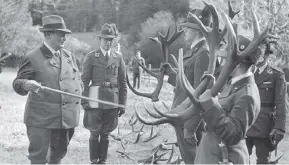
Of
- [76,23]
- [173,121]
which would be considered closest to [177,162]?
[173,121]

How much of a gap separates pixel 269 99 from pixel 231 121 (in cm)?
209

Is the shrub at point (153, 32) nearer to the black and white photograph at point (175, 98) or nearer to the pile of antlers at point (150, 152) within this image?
the black and white photograph at point (175, 98)

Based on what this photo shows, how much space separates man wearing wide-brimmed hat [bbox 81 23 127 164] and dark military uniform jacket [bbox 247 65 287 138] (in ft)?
8.61

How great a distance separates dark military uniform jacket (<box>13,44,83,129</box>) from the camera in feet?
17.5

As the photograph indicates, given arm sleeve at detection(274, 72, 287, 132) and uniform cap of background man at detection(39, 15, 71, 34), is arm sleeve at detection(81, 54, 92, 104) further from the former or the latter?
arm sleeve at detection(274, 72, 287, 132)


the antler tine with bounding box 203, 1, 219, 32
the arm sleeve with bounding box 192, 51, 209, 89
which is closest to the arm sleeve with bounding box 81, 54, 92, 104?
the arm sleeve with bounding box 192, 51, 209, 89

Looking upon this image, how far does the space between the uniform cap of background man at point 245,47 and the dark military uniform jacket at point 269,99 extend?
170 cm

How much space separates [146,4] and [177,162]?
48.0 m

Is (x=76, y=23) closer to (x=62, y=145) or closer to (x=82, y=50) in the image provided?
(x=82, y=50)

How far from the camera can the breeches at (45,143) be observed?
5320mm

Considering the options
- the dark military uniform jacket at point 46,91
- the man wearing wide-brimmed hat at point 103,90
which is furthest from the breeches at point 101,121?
the dark military uniform jacket at point 46,91

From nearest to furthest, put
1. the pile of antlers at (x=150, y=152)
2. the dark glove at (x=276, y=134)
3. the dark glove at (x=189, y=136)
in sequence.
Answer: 1. the dark glove at (x=189, y=136)
2. the dark glove at (x=276, y=134)
3. the pile of antlers at (x=150, y=152)

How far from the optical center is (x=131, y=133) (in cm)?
1001

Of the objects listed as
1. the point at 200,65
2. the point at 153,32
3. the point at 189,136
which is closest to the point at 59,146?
the point at 189,136
